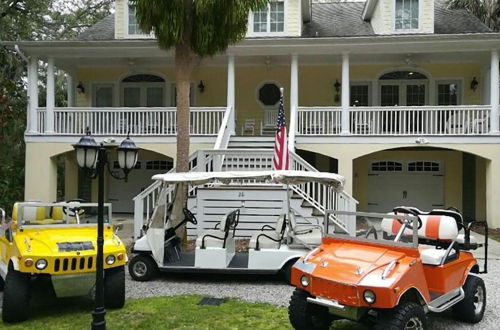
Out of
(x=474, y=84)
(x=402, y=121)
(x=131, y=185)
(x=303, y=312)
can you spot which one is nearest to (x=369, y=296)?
(x=303, y=312)

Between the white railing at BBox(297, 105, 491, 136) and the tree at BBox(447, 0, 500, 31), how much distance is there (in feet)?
20.0

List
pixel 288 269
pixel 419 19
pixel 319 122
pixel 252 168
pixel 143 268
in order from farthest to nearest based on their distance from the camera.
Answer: pixel 419 19
pixel 319 122
pixel 252 168
pixel 143 268
pixel 288 269

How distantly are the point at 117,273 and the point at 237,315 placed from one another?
67.3 inches

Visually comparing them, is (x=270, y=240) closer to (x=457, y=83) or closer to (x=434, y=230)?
(x=434, y=230)

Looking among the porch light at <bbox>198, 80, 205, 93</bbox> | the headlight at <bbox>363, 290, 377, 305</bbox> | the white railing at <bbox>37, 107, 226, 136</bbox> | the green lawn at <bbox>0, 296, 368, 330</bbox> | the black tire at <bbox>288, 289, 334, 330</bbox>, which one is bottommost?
the green lawn at <bbox>0, 296, 368, 330</bbox>

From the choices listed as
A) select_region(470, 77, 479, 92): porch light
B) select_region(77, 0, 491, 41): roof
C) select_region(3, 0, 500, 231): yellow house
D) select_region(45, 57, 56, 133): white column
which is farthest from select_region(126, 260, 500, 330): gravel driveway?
select_region(77, 0, 491, 41): roof

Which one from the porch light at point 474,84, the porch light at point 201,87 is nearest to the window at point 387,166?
the porch light at point 474,84

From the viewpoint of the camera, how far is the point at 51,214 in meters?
7.09

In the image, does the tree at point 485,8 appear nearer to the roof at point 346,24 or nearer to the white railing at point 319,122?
the roof at point 346,24

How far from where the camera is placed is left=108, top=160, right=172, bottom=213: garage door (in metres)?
18.6

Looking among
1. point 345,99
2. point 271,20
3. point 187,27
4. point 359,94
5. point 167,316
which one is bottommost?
point 167,316

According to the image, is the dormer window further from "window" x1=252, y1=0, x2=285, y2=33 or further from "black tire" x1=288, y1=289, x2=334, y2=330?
"black tire" x1=288, y1=289, x2=334, y2=330

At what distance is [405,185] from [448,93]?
3531mm

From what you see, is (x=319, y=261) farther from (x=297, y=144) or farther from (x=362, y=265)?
(x=297, y=144)
